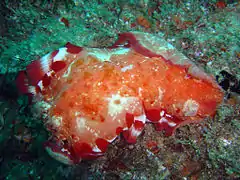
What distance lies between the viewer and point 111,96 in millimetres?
2115

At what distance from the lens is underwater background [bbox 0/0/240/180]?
2.26 meters

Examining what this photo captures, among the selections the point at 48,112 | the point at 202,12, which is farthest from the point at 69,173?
the point at 202,12

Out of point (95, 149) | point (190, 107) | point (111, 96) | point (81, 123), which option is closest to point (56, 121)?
point (81, 123)

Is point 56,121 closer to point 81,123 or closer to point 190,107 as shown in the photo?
point 81,123

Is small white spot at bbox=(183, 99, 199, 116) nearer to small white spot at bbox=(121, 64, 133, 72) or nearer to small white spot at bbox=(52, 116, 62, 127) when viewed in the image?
small white spot at bbox=(121, 64, 133, 72)

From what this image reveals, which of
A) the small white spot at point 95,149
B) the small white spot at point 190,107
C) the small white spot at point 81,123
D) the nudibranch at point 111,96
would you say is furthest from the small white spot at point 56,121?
the small white spot at point 190,107

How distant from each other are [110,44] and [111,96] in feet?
4.24

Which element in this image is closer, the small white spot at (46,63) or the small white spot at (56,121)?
the small white spot at (56,121)

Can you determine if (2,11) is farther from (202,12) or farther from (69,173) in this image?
(202,12)

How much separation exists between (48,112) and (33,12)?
9.54 feet

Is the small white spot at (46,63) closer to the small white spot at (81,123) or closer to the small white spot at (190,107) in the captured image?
the small white spot at (81,123)

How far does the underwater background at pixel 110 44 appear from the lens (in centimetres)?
226

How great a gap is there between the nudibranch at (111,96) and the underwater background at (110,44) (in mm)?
251

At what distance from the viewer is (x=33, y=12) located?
13.5ft
